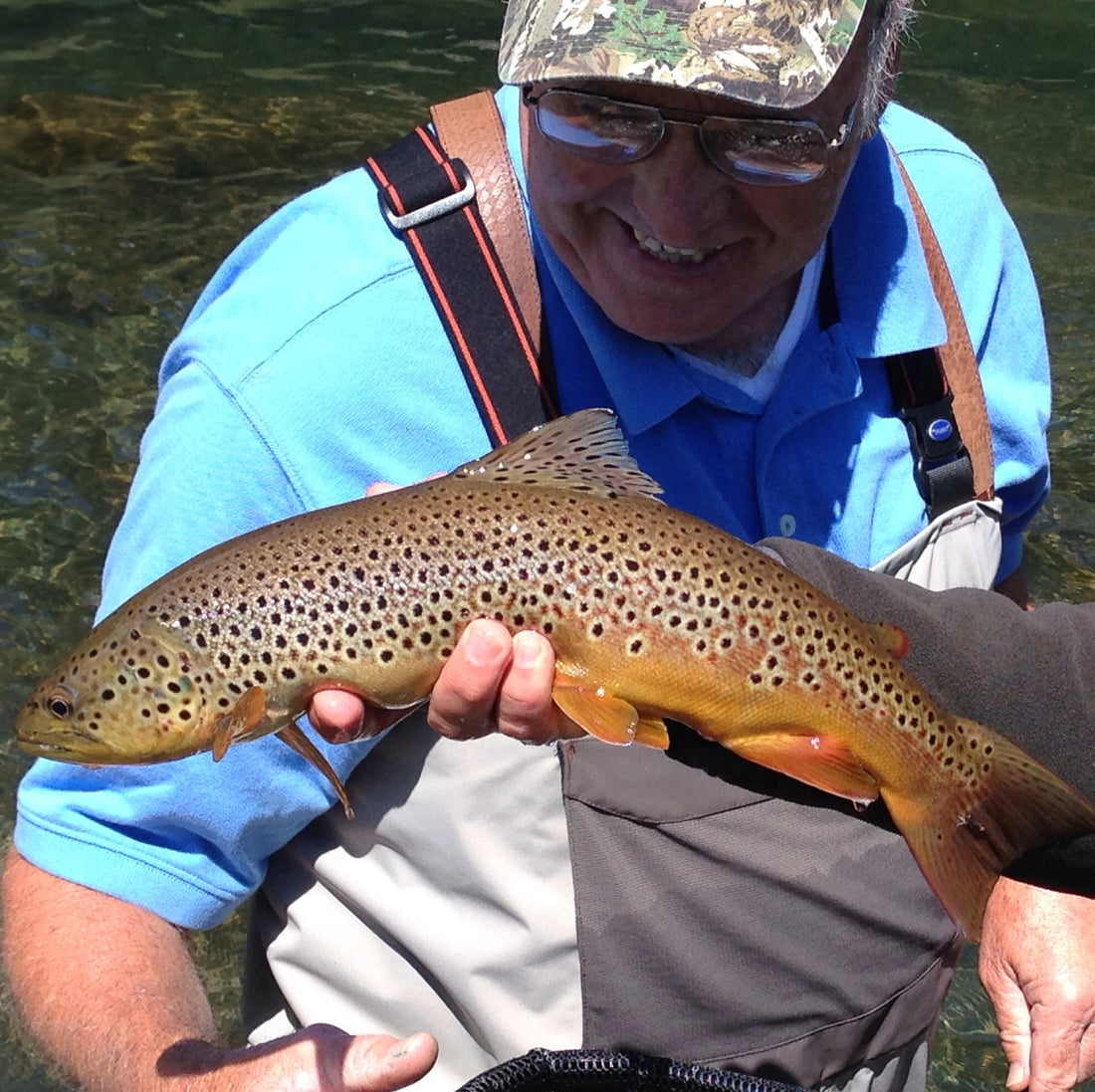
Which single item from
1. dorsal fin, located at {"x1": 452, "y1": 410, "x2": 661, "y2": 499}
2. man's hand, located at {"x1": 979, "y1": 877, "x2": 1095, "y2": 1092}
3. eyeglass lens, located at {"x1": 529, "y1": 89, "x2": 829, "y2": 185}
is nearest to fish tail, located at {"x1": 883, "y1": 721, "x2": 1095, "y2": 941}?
man's hand, located at {"x1": 979, "y1": 877, "x2": 1095, "y2": 1092}

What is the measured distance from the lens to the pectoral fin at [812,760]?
2.48 meters

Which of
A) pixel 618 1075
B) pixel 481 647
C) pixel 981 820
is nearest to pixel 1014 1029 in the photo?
pixel 981 820

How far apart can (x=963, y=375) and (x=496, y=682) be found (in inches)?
61.5

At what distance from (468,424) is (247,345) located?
43cm

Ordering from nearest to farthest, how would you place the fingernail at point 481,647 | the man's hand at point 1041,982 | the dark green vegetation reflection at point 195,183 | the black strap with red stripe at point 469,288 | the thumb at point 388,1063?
the fingernail at point 481,647 → the thumb at point 388,1063 → the black strap with red stripe at point 469,288 → the man's hand at point 1041,982 → the dark green vegetation reflection at point 195,183

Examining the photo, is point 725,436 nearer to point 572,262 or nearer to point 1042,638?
point 572,262

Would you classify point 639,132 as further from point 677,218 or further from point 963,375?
point 963,375

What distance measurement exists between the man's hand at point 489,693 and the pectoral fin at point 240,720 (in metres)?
0.10

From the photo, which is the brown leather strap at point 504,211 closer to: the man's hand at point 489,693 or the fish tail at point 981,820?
the man's hand at point 489,693

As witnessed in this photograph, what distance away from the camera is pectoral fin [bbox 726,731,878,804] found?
2.48 m

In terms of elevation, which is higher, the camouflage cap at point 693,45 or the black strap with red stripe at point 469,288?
the camouflage cap at point 693,45

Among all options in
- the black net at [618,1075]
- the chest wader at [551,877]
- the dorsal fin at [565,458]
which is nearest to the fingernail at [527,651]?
the dorsal fin at [565,458]

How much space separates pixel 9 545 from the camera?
19.4ft

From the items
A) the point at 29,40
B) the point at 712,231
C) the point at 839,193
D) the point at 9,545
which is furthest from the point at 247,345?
the point at 29,40
